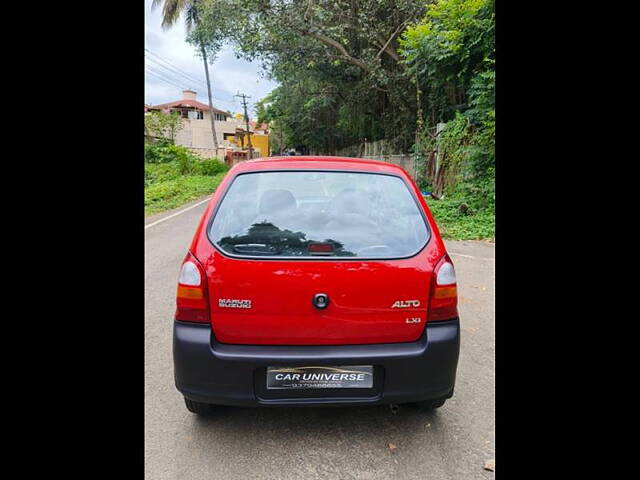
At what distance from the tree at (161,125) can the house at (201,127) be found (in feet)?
30.8

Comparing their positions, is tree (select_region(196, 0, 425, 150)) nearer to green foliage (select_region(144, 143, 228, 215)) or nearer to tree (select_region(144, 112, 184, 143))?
green foliage (select_region(144, 143, 228, 215))

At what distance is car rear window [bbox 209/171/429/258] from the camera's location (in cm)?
215

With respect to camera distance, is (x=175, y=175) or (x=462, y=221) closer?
(x=462, y=221)

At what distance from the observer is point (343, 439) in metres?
2.29

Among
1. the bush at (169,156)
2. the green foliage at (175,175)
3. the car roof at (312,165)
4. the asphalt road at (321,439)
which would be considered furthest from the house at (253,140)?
the asphalt road at (321,439)

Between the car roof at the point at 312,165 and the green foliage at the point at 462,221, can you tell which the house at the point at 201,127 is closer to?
the green foliage at the point at 462,221

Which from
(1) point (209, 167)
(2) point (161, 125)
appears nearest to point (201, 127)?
(2) point (161, 125)

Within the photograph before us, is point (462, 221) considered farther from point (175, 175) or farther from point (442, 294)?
point (175, 175)

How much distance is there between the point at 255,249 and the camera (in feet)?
6.95

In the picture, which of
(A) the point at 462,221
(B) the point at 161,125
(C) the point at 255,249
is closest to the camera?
(C) the point at 255,249

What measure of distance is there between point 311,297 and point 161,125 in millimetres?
28890

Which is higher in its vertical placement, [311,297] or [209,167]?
[209,167]

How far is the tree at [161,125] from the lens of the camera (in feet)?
89.0
